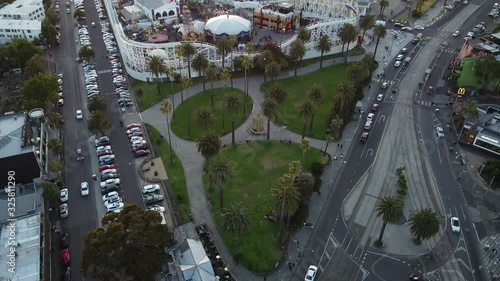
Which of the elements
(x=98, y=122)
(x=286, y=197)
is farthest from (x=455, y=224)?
(x=98, y=122)

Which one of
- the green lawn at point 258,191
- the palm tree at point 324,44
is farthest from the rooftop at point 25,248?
the palm tree at point 324,44

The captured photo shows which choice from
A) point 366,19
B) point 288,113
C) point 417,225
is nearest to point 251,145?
point 288,113

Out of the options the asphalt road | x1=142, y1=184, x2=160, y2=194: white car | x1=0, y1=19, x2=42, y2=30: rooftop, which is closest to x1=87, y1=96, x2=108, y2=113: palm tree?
the asphalt road

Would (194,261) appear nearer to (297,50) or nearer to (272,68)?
(272,68)

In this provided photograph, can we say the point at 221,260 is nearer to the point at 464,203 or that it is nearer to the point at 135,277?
the point at 135,277

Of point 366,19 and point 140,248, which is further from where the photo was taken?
point 366,19

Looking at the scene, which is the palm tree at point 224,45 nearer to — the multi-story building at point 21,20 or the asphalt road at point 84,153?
the asphalt road at point 84,153
